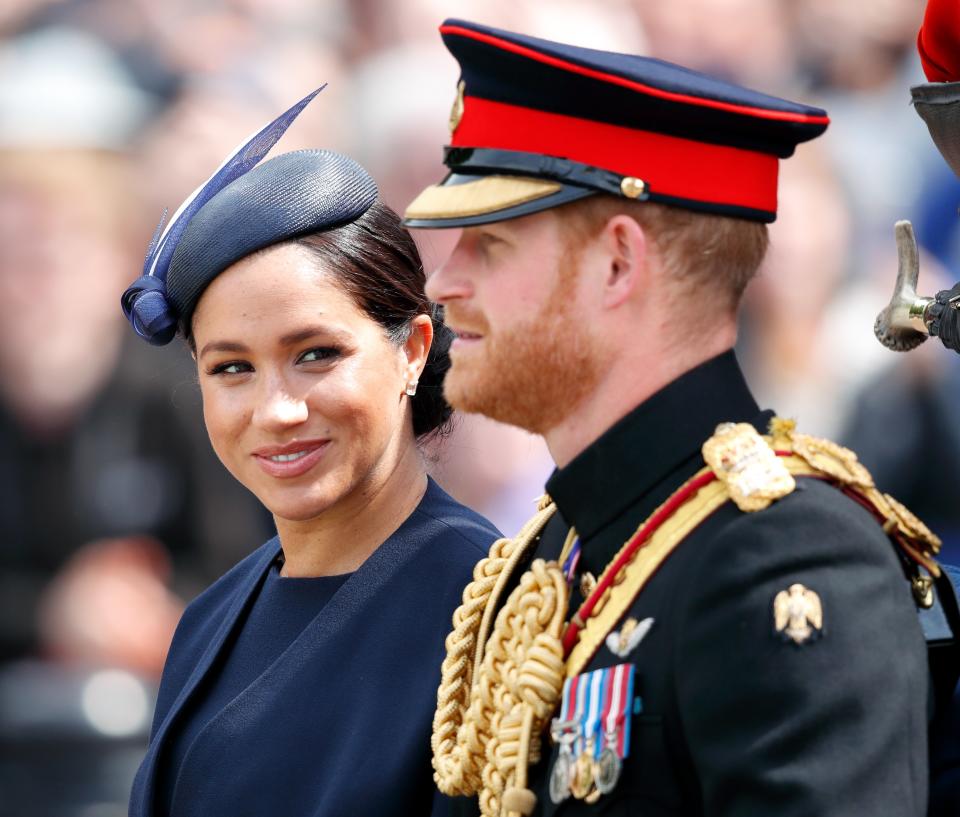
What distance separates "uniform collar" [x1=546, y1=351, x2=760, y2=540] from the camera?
6.34ft

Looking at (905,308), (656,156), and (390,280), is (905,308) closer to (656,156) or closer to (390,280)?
(656,156)

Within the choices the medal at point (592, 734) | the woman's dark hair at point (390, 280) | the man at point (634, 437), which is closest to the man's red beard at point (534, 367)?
the man at point (634, 437)

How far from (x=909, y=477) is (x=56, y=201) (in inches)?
115

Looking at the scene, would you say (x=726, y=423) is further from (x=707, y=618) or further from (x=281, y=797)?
(x=281, y=797)

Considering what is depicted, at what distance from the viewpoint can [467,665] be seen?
2.26m

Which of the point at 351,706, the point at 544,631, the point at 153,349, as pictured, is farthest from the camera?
the point at 153,349

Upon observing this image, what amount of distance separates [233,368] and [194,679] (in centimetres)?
54

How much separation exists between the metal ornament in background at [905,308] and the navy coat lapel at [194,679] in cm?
124

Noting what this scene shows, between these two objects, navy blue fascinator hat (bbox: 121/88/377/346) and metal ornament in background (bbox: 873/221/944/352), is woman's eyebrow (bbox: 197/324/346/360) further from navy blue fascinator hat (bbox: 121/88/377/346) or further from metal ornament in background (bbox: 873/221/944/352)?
metal ornament in background (bbox: 873/221/944/352)

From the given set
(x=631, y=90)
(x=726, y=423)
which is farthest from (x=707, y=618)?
(x=631, y=90)

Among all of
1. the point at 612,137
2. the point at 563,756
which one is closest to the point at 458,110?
the point at 612,137

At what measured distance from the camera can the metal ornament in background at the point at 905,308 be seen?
213cm

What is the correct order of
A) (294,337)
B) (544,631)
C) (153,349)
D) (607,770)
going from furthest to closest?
(153,349)
(294,337)
(544,631)
(607,770)

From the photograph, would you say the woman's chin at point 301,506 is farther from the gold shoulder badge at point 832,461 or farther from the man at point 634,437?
the gold shoulder badge at point 832,461
